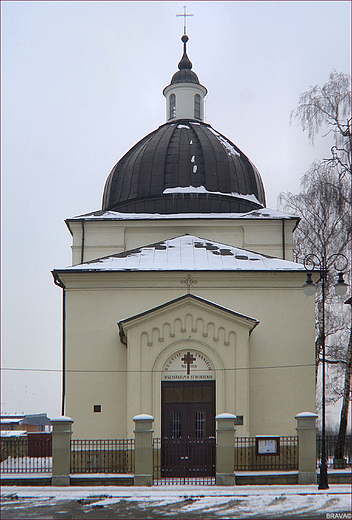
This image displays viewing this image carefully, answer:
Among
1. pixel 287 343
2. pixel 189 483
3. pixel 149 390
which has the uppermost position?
pixel 287 343

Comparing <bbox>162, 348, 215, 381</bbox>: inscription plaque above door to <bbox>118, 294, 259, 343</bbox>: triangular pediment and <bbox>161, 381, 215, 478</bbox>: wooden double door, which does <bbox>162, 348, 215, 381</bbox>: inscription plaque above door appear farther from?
<bbox>118, 294, 259, 343</bbox>: triangular pediment

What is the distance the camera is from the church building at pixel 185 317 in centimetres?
1923

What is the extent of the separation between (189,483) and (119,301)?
6.59 m

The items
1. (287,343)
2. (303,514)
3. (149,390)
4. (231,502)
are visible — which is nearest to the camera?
(303,514)

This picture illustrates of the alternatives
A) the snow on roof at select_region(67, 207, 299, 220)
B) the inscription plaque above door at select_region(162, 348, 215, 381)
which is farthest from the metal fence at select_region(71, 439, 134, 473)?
the snow on roof at select_region(67, 207, 299, 220)

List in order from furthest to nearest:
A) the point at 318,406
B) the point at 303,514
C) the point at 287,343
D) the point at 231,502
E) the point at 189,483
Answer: the point at 318,406 < the point at 287,343 < the point at 189,483 < the point at 231,502 < the point at 303,514

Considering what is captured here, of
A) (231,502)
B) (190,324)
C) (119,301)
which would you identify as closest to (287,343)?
(190,324)

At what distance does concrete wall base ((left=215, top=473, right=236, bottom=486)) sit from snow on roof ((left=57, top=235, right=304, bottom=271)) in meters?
6.86

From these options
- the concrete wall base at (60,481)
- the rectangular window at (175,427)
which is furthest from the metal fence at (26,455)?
the rectangular window at (175,427)

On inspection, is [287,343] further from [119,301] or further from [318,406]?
[318,406]

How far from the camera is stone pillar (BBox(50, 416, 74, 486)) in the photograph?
16078 millimetres

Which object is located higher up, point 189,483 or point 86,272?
point 86,272

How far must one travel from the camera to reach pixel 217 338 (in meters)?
19.3

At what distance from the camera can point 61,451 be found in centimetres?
1633
